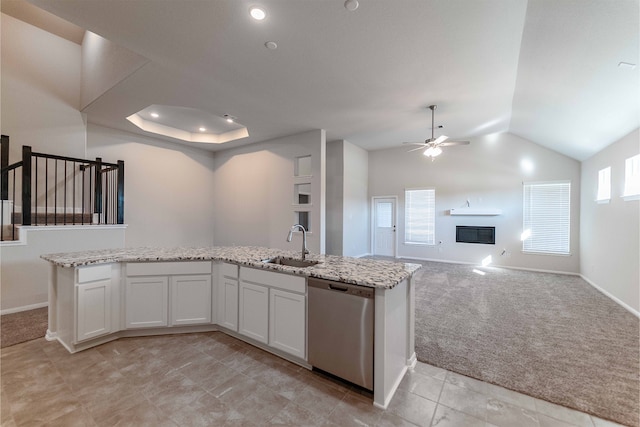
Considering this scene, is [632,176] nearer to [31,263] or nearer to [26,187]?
[26,187]

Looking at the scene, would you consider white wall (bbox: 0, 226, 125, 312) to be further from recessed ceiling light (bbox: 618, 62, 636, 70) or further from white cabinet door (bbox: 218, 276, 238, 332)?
recessed ceiling light (bbox: 618, 62, 636, 70)

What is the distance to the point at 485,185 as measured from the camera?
21.8 ft

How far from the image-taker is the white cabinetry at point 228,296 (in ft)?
8.86

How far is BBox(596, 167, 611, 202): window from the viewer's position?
4.35 meters

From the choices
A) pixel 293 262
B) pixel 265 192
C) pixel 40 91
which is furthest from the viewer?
pixel 265 192

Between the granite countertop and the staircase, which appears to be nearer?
the granite countertop

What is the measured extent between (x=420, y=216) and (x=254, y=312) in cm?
621

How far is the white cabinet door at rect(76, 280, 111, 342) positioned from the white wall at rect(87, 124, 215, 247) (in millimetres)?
3822

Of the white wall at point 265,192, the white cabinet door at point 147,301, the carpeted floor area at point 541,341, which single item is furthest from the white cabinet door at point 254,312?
the white wall at point 265,192

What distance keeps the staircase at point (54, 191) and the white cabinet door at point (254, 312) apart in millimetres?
3517

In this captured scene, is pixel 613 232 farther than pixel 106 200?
No

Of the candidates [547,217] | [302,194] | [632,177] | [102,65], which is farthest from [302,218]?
[547,217]

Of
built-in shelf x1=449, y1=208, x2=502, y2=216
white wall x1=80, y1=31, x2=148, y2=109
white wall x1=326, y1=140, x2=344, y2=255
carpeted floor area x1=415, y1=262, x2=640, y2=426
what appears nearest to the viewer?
carpeted floor area x1=415, y1=262, x2=640, y2=426

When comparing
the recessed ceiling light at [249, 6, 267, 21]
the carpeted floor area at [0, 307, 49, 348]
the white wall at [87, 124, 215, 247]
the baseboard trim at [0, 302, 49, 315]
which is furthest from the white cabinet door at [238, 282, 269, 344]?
the white wall at [87, 124, 215, 247]
